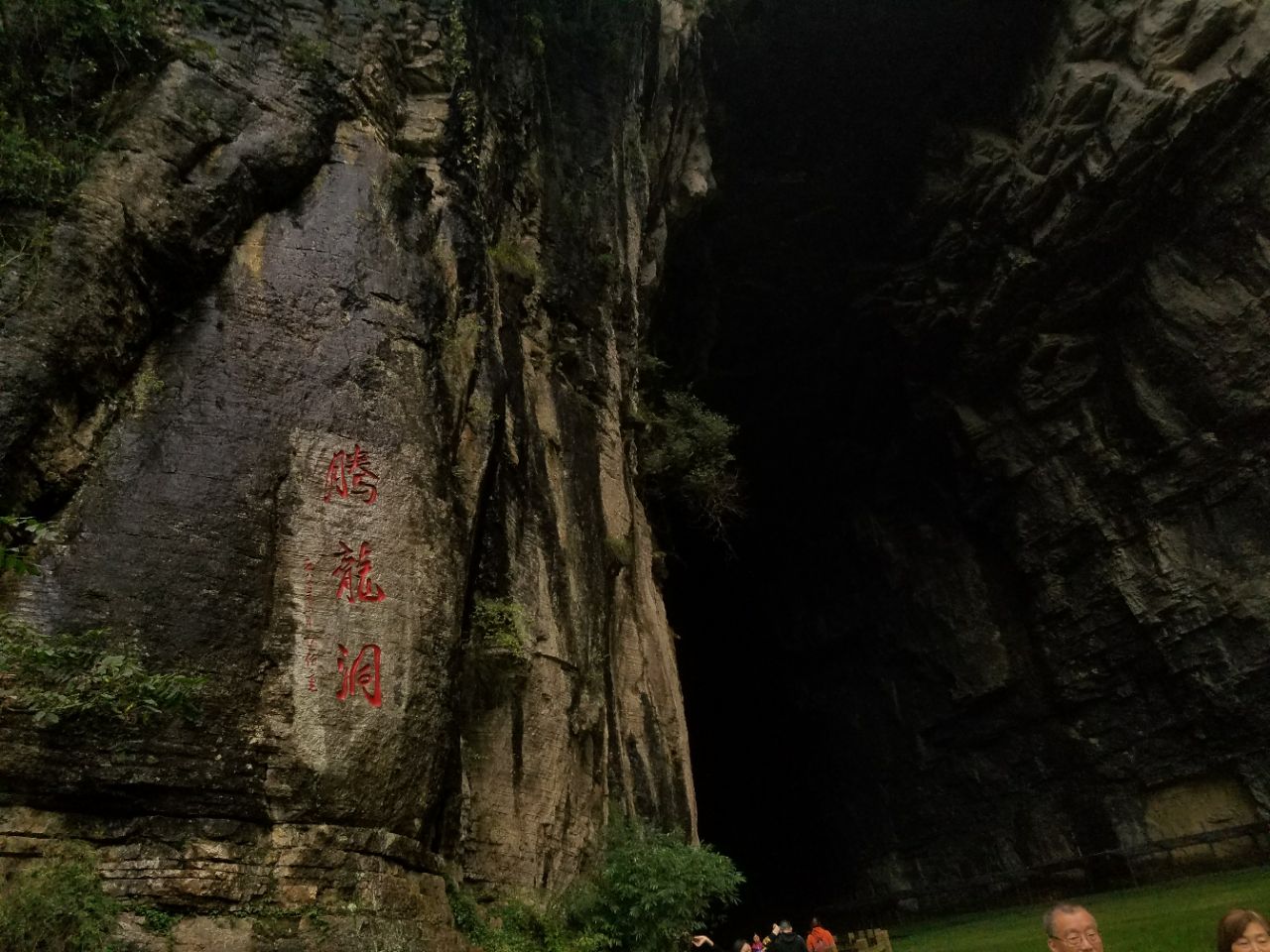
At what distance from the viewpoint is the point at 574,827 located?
716cm

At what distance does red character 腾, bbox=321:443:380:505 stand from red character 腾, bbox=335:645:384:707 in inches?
41.5

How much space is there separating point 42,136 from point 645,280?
818cm

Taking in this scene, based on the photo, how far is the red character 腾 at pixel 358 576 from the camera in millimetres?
5414

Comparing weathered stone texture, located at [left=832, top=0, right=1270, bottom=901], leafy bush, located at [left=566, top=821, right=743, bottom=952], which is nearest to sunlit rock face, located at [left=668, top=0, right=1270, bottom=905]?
weathered stone texture, located at [left=832, top=0, right=1270, bottom=901]

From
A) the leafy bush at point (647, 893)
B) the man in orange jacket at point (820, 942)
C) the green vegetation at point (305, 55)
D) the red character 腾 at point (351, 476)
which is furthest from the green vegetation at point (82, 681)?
the man in orange jacket at point (820, 942)

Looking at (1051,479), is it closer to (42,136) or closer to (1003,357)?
(1003,357)

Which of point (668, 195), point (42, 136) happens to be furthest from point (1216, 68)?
point (42, 136)

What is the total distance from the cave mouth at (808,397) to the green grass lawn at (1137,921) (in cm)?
447

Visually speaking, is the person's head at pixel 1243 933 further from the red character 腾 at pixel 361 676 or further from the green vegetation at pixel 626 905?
the green vegetation at pixel 626 905

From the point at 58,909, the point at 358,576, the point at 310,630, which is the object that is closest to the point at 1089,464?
the point at 358,576

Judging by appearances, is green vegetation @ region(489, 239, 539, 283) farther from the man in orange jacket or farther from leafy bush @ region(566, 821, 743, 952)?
the man in orange jacket

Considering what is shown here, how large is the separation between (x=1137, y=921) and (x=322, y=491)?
9808 mm

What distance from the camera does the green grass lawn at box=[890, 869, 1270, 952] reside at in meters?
8.25

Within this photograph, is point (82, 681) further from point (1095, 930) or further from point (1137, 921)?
point (1137, 921)
